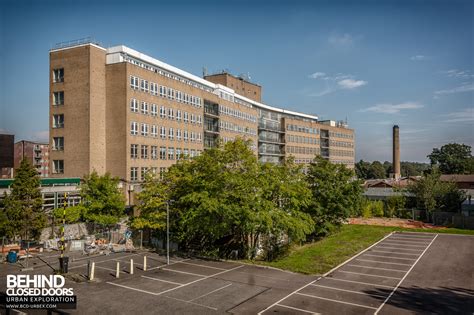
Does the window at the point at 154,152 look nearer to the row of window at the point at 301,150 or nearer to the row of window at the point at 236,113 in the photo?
the row of window at the point at 236,113

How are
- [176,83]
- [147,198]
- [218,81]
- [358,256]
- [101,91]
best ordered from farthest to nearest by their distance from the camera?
[218,81] < [176,83] < [101,91] < [147,198] < [358,256]

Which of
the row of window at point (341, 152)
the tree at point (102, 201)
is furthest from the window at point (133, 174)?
the row of window at point (341, 152)

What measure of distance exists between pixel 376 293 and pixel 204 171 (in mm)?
17143

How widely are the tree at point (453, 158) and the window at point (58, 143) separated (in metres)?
115

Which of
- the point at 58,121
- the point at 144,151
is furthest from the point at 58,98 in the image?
the point at 144,151

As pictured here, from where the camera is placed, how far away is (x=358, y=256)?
112ft

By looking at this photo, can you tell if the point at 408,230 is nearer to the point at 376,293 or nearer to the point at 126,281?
the point at 376,293

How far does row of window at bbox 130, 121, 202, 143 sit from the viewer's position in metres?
50.0

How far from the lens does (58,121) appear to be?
164ft

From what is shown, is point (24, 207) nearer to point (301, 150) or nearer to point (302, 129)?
point (301, 150)

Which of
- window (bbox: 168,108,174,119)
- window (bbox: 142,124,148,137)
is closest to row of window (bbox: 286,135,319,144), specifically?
window (bbox: 168,108,174,119)

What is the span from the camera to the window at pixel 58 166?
48969 mm

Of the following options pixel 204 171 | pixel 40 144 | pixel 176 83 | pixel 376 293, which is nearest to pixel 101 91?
pixel 176 83

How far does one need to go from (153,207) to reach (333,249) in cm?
1730
